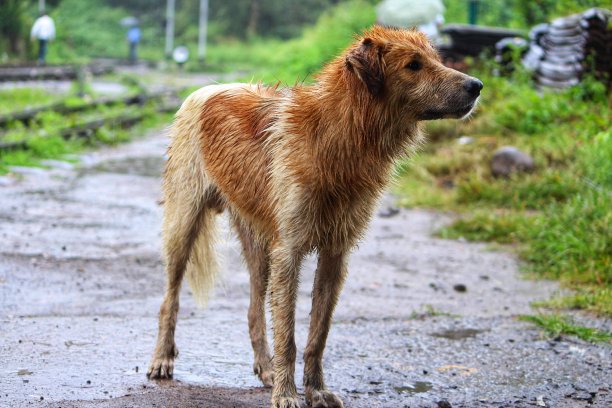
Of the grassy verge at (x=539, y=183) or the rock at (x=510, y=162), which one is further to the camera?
the rock at (x=510, y=162)

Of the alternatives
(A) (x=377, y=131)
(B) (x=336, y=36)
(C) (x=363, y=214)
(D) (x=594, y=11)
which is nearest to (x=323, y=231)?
(C) (x=363, y=214)

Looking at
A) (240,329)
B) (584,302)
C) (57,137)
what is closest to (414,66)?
(240,329)

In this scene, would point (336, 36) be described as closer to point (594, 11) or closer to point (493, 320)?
point (594, 11)

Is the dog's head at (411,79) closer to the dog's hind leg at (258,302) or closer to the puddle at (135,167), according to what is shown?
the dog's hind leg at (258,302)

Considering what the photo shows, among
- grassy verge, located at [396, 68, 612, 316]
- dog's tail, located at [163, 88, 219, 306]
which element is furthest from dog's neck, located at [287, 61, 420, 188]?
grassy verge, located at [396, 68, 612, 316]

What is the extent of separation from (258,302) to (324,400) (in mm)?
786

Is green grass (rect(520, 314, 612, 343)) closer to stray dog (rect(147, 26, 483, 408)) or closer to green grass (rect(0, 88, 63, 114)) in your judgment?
stray dog (rect(147, 26, 483, 408))

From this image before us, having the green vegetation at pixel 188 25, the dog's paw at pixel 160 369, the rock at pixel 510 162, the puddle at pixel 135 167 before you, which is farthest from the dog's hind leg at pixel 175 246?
the green vegetation at pixel 188 25

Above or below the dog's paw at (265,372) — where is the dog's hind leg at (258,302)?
above

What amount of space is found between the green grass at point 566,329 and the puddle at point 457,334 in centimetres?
42

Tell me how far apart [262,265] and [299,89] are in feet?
3.55

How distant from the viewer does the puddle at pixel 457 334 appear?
20.6ft

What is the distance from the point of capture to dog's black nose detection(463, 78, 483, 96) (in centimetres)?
434

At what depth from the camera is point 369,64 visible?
4371 mm
